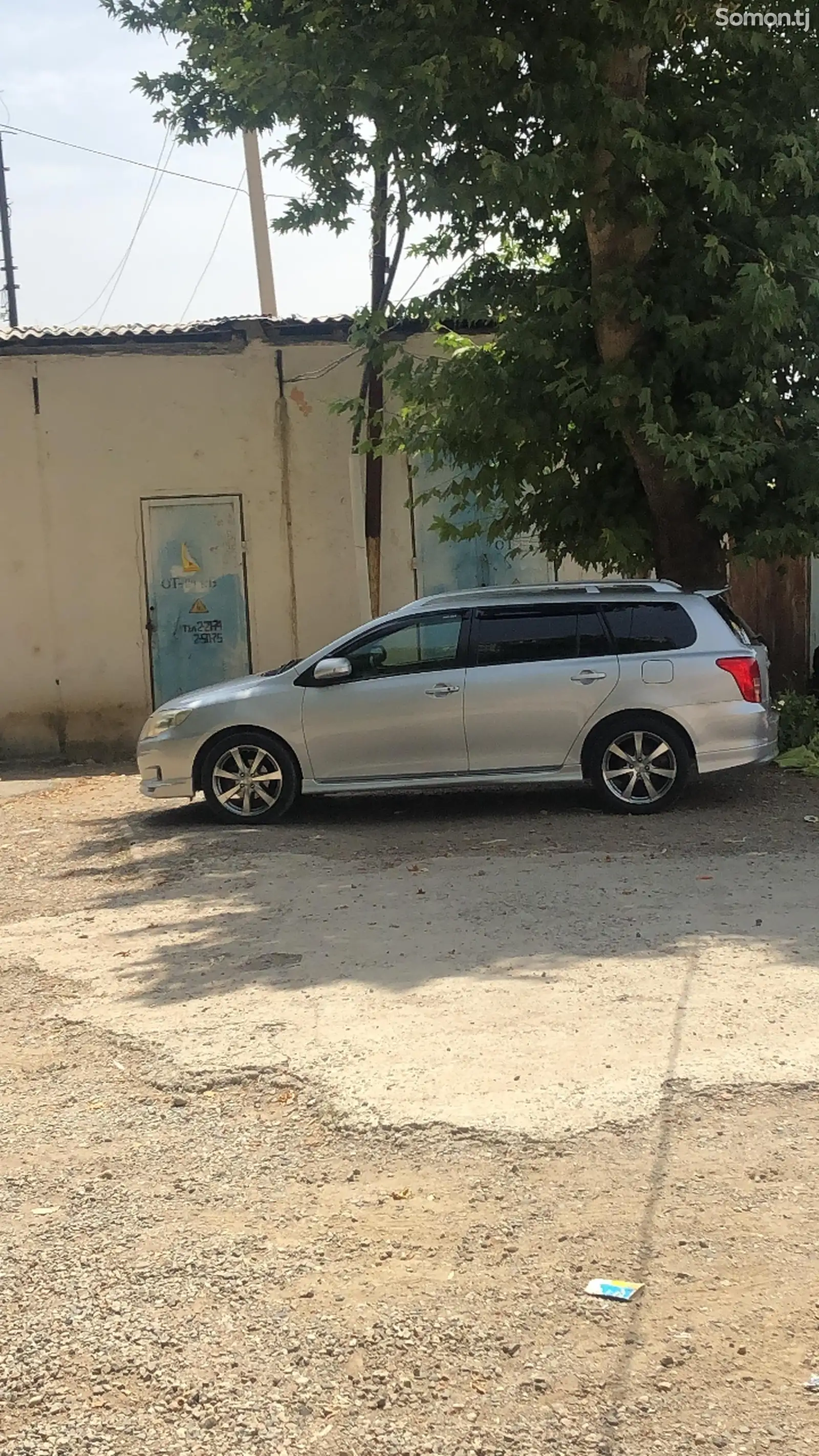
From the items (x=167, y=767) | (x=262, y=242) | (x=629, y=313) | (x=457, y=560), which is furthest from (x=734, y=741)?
(x=262, y=242)

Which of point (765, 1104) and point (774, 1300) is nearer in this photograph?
point (774, 1300)

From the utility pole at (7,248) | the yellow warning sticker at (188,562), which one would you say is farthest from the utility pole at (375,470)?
the utility pole at (7,248)

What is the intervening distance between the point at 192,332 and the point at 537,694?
740 centimetres

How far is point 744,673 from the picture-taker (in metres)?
9.13

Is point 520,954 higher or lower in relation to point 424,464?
lower

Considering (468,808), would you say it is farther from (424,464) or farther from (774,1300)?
(774,1300)

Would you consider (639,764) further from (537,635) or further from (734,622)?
(734,622)

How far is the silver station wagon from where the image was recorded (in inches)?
361

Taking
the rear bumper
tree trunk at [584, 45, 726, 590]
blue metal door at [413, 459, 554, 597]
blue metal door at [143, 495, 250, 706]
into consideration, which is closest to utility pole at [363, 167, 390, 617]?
blue metal door at [413, 459, 554, 597]

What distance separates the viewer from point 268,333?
1466cm

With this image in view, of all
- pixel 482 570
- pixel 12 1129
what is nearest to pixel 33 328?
pixel 482 570

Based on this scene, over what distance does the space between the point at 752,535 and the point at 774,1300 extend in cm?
780

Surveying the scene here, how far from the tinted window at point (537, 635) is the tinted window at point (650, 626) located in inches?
4.2

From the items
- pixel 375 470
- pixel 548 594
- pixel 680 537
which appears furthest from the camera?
pixel 375 470
